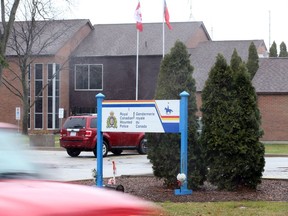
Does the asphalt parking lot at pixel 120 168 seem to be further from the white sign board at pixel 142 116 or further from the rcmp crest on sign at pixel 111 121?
the white sign board at pixel 142 116

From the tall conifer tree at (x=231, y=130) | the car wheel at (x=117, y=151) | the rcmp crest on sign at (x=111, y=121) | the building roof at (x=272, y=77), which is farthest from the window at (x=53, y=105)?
the tall conifer tree at (x=231, y=130)

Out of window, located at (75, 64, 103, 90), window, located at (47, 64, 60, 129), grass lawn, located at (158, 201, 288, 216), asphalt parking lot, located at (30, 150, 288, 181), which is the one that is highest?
window, located at (75, 64, 103, 90)

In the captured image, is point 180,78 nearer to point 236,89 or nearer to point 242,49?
point 236,89

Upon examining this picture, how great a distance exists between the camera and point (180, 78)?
14.0 meters

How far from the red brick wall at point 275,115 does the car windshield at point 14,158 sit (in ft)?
117

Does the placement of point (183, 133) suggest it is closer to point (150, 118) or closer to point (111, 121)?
point (150, 118)

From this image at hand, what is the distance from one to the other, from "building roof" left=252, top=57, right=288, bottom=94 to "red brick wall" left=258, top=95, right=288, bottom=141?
19.0 inches

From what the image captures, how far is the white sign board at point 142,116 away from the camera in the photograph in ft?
43.3

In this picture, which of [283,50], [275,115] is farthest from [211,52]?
[283,50]

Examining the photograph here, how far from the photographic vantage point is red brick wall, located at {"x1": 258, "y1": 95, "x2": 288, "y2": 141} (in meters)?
40.9

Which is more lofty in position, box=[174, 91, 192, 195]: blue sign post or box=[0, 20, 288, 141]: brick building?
box=[0, 20, 288, 141]: brick building

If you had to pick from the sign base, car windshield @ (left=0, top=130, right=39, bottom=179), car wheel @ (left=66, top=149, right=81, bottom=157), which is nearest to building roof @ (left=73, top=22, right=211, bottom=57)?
car wheel @ (left=66, top=149, right=81, bottom=157)

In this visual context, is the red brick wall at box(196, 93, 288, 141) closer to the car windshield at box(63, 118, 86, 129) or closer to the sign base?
the car windshield at box(63, 118, 86, 129)

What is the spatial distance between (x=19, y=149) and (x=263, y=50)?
61998mm
